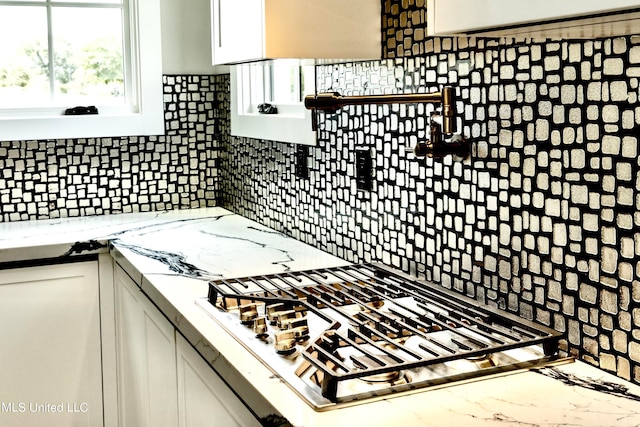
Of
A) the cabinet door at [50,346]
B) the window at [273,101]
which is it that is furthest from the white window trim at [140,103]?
the cabinet door at [50,346]

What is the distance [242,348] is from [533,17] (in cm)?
83

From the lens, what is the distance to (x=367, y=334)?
1.48 metres

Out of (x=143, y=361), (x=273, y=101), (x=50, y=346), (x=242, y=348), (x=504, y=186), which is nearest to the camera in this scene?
(x=242, y=348)

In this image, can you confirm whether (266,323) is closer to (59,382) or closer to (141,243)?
(141,243)

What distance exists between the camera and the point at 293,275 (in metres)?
1.97

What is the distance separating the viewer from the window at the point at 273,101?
8.17ft

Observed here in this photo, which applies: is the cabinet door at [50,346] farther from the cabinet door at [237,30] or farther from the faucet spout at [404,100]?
the faucet spout at [404,100]

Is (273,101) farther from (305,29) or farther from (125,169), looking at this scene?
(305,29)

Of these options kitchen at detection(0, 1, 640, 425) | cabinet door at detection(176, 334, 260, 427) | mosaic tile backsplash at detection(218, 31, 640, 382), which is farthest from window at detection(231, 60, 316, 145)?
cabinet door at detection(176, 334, 260, 427)

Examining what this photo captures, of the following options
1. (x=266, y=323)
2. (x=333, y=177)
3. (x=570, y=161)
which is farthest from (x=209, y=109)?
(x=570, y=161)

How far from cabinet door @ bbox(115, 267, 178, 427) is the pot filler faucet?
2.21ft

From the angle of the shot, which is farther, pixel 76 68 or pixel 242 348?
pixel 76 68

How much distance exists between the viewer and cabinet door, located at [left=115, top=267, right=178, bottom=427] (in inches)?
77.0

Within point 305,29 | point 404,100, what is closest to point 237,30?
point 305,29
